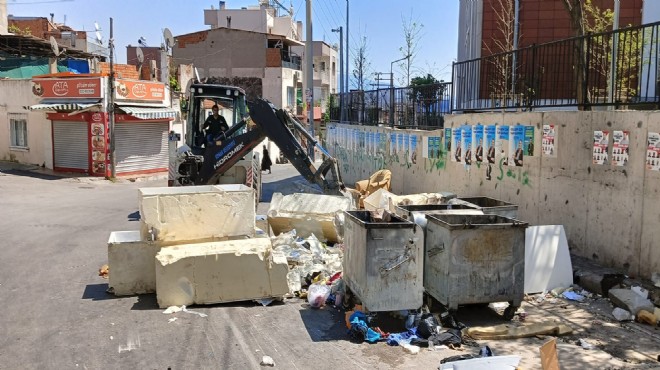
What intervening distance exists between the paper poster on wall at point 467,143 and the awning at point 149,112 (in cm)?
1725

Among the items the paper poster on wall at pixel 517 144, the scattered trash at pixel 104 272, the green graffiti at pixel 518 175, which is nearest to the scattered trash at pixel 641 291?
the green graffiti at pixel 518 175

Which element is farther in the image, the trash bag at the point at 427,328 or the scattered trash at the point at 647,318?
the scattered trash at the point at 647,318

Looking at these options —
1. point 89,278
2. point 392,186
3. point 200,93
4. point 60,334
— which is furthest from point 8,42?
point 60,334

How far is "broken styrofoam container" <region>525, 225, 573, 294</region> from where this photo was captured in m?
7.79

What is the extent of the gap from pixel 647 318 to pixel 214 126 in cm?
1100

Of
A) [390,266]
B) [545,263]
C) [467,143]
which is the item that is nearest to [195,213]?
[390,266]

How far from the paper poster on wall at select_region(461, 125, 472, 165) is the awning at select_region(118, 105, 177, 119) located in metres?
17.2

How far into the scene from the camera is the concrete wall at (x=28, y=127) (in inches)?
1030

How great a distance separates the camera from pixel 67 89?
2517 centimetres

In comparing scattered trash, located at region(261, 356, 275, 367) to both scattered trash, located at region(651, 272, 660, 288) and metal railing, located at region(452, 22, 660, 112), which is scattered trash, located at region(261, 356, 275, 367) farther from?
metal railing, located at region(452, 22, 660, 112)

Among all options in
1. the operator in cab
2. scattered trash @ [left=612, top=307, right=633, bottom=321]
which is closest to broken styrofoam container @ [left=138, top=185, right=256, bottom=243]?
scattered trash @ [left=612, top=307, right=633, bottom=321]

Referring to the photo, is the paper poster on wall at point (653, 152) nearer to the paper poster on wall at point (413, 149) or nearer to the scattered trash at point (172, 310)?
the scattered trash at point (172, 310)

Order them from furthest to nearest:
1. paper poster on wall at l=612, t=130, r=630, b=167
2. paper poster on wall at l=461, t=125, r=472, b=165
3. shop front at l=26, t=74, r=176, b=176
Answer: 1. shop front at l=26, t=74, r=176, b=176
2. paper poster on wall at l=461, t=125, r=472, b=165
3. paper poster on wall at l=612, t=130, r=630, b=167

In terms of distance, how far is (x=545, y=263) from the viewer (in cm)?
785
